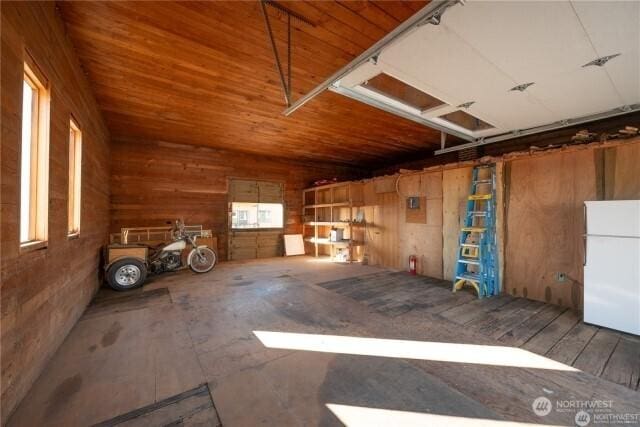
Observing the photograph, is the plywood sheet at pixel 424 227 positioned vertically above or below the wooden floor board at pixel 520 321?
above

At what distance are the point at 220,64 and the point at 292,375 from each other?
3295mm

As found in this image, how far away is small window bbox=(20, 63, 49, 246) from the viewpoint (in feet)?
6.06

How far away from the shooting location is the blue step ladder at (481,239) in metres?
3.70

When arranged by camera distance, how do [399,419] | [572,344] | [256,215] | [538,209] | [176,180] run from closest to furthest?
1. [399,419]
2. [572,344]
3. [538,209]
4. [176,180]
5. [256,215]

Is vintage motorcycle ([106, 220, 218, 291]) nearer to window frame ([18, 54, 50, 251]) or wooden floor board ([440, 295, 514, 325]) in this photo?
window frame ([18, 54, 50, 251])

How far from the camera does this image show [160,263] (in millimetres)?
5082

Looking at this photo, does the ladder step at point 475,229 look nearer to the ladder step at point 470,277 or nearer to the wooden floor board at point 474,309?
the ladder step at point 470,277

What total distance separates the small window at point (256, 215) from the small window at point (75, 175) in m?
3.90

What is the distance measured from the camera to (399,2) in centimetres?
209

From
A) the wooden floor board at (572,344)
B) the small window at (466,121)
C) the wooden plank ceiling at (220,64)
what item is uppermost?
the wooden plank ceiling at (220,64)

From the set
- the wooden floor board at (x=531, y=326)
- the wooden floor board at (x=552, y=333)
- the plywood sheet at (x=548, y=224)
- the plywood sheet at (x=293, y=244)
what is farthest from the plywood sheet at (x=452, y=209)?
the plywood sheet at (x=293, y=244)

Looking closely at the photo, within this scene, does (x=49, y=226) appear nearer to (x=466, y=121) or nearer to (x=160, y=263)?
(x=160, y=263)

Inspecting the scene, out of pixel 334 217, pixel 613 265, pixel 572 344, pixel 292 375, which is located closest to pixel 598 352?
pixel 572 344

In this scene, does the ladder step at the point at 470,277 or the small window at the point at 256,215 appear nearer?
the ladder step at the point at 470,277
